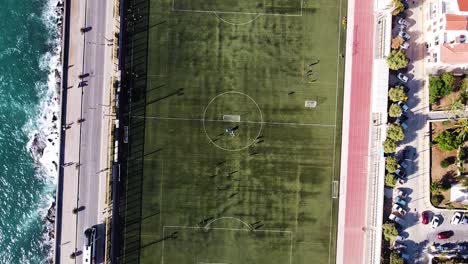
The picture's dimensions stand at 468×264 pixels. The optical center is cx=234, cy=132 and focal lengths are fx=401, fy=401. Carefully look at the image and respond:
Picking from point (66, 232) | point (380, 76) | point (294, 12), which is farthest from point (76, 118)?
point (380, 76)

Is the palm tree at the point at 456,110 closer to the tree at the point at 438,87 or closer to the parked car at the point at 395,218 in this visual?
the tree at the point at 438,87

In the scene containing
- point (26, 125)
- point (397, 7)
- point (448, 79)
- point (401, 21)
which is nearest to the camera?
point (448, 79)

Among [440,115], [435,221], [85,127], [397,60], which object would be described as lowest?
[435,221]

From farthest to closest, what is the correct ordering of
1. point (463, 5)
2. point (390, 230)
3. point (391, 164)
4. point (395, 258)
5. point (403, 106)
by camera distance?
point (403, 106) < point (395, 258) < point (390, 230) < point (391, 164) < point (463, 5)

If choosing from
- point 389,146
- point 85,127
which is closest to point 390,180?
point 389,146

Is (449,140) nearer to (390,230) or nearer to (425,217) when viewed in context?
(425,217)

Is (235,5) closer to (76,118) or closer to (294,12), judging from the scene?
(294,12)
